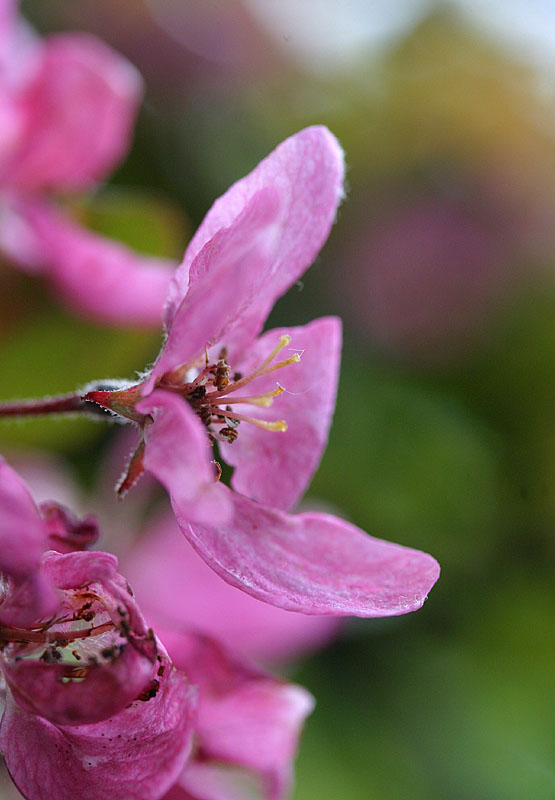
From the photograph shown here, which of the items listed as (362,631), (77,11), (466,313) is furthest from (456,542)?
(77,11)

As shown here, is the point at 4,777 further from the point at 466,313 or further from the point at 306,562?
the point at 466,313

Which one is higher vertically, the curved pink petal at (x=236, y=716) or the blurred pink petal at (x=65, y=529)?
the blurred pink petal at (x=65, y=529)

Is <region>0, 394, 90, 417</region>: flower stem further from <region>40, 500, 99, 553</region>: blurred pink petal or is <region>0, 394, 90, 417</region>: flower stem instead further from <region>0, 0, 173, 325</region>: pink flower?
<region>0, 0, 173, 325</region>: pink flower

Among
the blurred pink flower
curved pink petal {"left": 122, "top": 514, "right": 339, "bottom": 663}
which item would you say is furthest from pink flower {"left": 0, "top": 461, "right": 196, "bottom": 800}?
the blurred pink flower

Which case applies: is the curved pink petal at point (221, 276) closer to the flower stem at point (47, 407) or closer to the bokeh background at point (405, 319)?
the flower stem at point (47, 407)

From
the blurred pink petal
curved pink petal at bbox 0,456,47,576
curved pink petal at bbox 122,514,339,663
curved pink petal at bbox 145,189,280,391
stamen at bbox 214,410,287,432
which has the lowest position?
curved pink petal at bbox 122,514,339,663

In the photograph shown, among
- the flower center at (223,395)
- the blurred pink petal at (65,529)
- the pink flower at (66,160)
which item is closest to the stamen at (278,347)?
the flower center at (223,395)

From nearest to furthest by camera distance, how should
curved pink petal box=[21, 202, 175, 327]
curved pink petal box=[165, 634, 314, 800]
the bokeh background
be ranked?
curved pink petal box=[165, 634, 314, 800] → curved pink petal box=[21, 202, 175, 327] → the bokeh background
